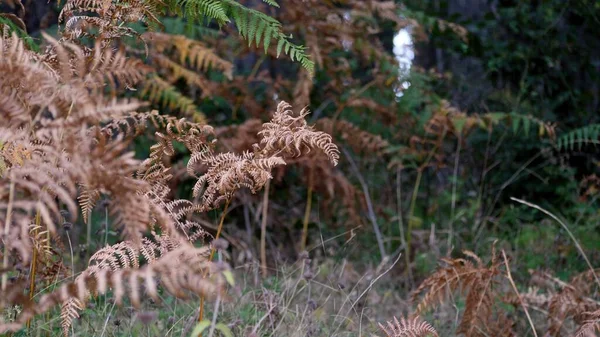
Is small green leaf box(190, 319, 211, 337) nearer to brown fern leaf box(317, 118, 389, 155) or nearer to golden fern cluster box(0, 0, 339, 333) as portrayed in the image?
golden fern cluster box(0, 0, 339, 333)

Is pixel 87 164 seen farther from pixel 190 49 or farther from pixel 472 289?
pixel 190 49

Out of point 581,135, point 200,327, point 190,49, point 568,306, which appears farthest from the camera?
point 581,135

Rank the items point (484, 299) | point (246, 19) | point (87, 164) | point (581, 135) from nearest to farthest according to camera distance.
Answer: point (87, 164) → point (246, 19) → point (484, 299) → point (581, 135)

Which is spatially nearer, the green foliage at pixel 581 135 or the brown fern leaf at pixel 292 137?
the brown fern leaf at pixel 292 137

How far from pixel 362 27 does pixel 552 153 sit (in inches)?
66.0

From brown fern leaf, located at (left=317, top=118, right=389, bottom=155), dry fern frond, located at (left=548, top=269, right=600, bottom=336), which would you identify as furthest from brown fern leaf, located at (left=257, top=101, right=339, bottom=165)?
brown fern leaf, located at (left=317, top=118, right=389, bottom=155)

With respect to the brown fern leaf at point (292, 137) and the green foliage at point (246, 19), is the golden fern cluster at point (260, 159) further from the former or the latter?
the green foliage at point (246, 19)

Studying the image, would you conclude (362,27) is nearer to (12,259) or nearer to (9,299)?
(12,259)

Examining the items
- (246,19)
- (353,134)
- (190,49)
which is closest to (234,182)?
(246,19)

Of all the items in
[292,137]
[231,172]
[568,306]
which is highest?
[292,137]

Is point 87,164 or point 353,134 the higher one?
point 87,164

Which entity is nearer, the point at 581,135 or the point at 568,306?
the point at 568,306

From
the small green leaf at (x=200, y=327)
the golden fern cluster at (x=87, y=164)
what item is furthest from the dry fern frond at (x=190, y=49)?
the small green leaf at (x=200, y=327)

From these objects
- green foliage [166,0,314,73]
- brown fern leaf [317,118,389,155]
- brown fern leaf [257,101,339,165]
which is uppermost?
green foliage [166,0,314,73]
